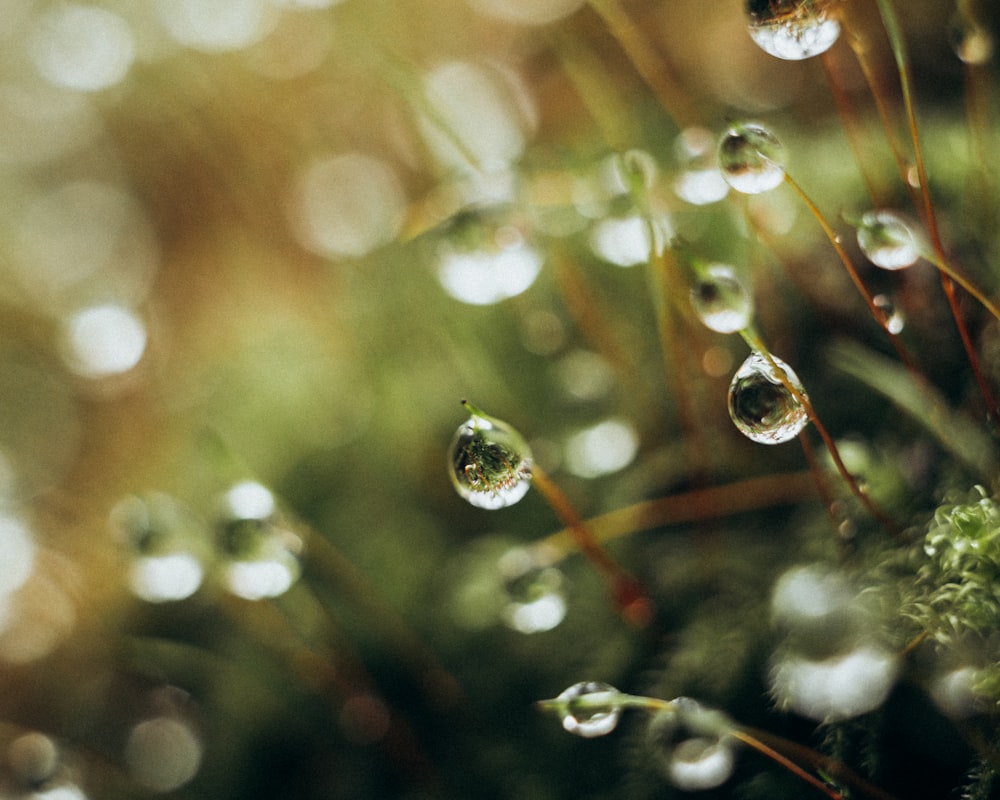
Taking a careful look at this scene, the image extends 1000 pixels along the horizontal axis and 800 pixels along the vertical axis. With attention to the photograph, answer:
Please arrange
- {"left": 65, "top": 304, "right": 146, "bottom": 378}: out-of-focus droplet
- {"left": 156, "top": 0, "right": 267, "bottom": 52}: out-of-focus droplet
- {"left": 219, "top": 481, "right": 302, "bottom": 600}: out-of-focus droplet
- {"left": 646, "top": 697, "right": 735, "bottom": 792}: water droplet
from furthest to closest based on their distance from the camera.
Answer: {"left": 156, "top": 0, "right": 267, "bottom": 52}: out-of-focus droplet → {"left": 65, "top": 304, "right": 146, "bottom": 378}: out-of-focus droplet → {"left": 219, "top": 481, "right": 302, "bottom": 600}: out-of-focus droplet → {"left": 646, "top": 697, "right": 735, "bottom": 792}: water droplet

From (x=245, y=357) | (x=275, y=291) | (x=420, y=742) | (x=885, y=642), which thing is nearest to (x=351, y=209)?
(x=275, y=291)

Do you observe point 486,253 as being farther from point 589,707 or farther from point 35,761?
point 35,761

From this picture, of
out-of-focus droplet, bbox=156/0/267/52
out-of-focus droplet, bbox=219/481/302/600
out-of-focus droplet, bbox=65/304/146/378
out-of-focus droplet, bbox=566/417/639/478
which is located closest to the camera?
out-of-focus droplet, bbox=219/481/302/600

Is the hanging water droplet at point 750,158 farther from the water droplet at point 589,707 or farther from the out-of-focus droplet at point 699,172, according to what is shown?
the water droplet at point 589,707

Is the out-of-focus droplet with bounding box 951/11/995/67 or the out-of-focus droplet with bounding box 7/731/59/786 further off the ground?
the out-of-focus droplet with bounding box 951/11/995/67

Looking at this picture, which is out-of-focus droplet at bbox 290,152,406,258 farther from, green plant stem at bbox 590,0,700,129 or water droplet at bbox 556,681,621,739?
water droplet at bbox 556,681,621,739

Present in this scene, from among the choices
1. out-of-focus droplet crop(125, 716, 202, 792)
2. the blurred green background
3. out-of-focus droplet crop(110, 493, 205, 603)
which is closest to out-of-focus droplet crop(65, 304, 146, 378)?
the blurred green background

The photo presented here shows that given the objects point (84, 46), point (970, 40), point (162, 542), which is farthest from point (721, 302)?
point (84, 46)

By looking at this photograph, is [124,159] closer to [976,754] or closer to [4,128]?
[4,128]
